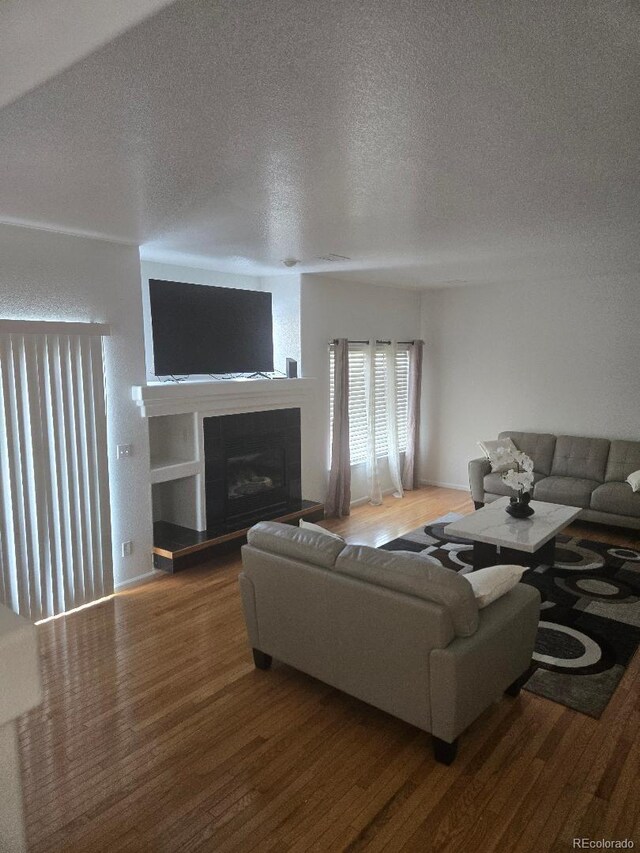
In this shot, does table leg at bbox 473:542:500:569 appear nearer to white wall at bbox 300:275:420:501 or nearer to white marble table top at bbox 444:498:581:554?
white marble table top at bbox 444:498:581:554

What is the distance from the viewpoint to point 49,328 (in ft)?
12.4

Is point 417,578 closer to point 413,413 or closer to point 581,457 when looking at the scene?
point 581,457

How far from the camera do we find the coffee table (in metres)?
4.13

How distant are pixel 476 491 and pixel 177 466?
11.3ft

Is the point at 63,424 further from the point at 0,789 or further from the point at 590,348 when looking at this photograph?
the point at 590,348

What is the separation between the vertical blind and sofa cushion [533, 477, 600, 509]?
4.35 metres

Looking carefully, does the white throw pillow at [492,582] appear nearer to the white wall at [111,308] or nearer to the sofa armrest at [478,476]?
the white wall at [111,308]

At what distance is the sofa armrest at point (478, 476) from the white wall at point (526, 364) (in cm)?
104

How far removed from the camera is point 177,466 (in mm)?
4820

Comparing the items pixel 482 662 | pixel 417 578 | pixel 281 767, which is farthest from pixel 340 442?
pixel 281 767

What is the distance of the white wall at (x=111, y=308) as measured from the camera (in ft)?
12.1

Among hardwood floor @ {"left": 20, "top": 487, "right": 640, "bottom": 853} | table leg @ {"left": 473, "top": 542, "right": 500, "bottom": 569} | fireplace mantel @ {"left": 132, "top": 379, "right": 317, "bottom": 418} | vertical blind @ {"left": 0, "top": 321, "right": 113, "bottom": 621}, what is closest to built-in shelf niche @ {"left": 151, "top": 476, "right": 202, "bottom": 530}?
fireplace mantel @ {"left": 132, "top": 379, "right": 317, "bottom": 418}

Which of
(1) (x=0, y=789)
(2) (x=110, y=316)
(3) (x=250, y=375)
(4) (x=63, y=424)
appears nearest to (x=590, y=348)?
(3) (x=250, y=375)

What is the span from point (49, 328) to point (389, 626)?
9.73ft
